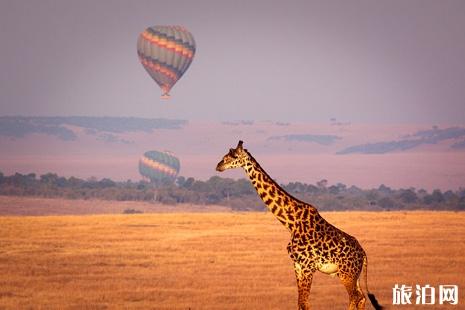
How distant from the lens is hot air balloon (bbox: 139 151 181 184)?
146250mm

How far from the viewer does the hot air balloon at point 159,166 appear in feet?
480

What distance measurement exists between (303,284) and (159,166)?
127 metres

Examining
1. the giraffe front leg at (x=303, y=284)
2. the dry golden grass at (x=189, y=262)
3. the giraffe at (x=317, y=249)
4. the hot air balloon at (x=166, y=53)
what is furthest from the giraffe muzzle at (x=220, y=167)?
the hot air balloon at (x=166, y=53)

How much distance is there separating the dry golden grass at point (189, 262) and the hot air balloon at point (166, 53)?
155 ft

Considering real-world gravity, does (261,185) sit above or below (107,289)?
above

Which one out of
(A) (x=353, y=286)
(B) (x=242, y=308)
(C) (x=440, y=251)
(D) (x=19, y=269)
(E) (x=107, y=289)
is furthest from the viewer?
(C) (x=440, y=251)

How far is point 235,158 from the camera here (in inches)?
753

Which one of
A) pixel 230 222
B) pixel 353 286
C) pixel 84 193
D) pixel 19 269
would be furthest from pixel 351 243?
pixel 84 193

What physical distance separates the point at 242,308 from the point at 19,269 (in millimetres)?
12301

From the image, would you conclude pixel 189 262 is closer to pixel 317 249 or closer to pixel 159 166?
pixel 317 249

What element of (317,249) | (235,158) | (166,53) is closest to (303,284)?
(317,249)

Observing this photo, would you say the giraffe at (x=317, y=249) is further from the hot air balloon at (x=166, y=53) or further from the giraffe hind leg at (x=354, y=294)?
the hot air balloon at (x=166, y=53)

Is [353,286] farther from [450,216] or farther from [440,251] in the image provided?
[450,216]

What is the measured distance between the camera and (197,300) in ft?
98.9
